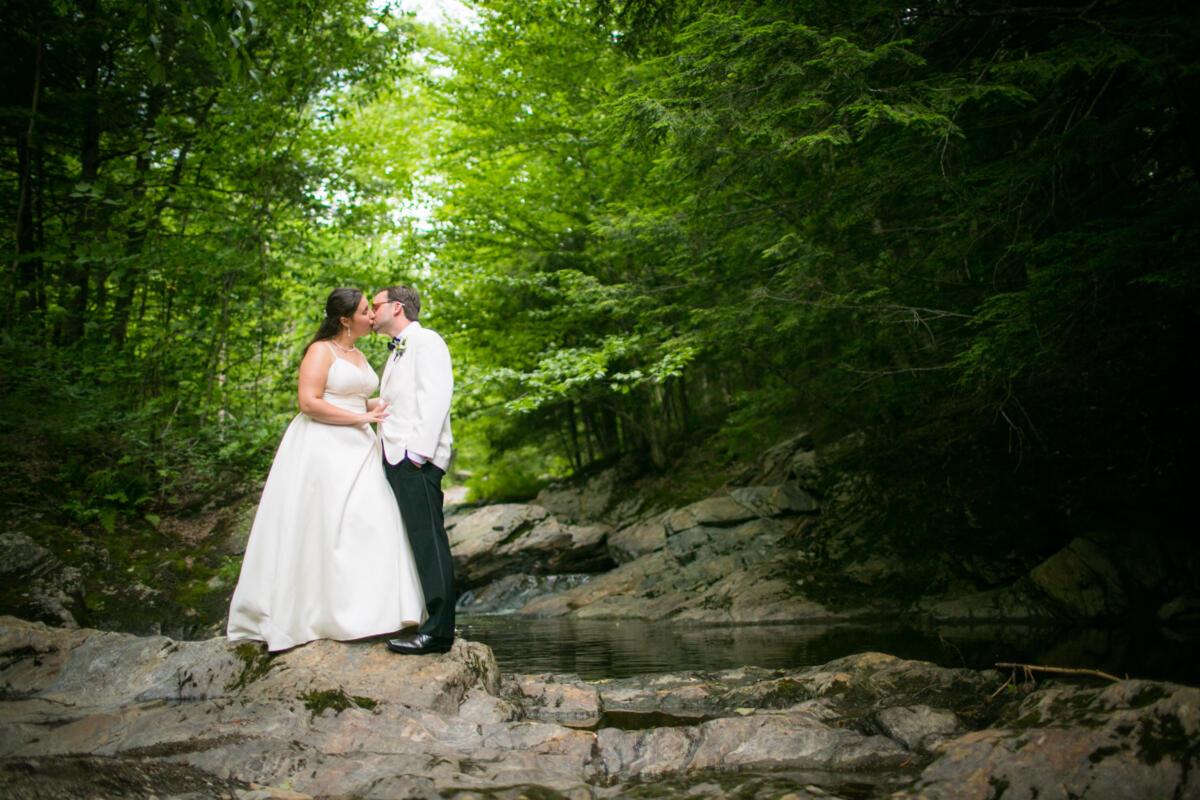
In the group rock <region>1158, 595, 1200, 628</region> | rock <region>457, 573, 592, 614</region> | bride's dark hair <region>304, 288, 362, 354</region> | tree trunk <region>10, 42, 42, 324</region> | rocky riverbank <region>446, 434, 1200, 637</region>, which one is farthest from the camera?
rock <region>457, 573, 592, 614</region>

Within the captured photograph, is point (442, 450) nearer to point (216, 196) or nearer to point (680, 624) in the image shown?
point (680, 624)

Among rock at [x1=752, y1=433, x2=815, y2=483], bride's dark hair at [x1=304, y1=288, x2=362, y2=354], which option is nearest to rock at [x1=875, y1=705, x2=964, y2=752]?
bride's dark hair at [x1=304, y1=288, x2=362, y2=354]

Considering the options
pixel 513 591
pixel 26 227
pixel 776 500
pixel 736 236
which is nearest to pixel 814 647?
pixel 736 236

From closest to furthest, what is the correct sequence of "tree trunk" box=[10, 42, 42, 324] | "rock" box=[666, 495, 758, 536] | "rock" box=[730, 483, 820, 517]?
"tree trunk" box=[10, 42, 42, 324] < "rock" box=[730, 483, 820, 517] < "rock" box=[666, 495, 758, 536]

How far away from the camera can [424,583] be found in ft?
14.5

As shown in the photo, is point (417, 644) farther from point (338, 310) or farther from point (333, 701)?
point (338, 310)

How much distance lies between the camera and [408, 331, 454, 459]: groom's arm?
4422mm

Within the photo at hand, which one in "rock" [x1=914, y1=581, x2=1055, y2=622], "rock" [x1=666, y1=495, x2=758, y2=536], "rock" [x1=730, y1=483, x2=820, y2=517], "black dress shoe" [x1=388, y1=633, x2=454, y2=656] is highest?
"black dress shoe" [x1=388, y1=633, x2=454, y2=656]

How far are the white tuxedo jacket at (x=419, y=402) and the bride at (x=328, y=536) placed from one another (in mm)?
169

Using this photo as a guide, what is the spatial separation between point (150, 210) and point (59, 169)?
2.03 metres

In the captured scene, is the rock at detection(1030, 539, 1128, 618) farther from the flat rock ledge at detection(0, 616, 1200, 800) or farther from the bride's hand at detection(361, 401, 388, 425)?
the bride's hand at detection(361, 401, 388, 425)

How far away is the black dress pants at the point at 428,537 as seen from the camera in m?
4.39

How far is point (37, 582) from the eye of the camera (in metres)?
7.91

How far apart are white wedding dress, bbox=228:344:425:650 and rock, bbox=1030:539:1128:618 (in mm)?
8217
